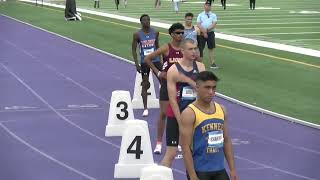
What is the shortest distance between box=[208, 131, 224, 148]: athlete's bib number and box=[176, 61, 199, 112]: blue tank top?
2.17m

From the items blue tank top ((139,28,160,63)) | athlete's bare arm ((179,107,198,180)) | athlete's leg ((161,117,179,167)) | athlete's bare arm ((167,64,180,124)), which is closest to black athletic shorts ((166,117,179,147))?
athlete's leg ((161,117,179,167))

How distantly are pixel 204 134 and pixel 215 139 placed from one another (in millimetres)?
117

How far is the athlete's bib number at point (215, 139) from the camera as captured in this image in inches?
269

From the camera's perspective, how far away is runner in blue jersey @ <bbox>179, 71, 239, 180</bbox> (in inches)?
266

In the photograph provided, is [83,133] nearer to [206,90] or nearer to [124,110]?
[124,110]

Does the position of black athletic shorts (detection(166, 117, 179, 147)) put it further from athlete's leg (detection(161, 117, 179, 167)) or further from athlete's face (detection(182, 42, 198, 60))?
athlete's face (detection(182, 42, 198, 60))

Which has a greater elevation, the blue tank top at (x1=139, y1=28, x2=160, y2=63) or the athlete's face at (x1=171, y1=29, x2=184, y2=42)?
the athlete's face at (x1=171, y1=29, x2=184, y2=42)

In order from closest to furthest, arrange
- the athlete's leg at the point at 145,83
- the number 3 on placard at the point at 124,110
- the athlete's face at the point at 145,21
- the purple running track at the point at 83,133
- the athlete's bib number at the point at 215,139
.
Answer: the athlete's bib number at the point at 215,139, the purple running track at the point at 83,133, the number 3 on placard at the point at 124,110, the athlete's face at the point at 145,21, the athlete's leg at the point at 145,83

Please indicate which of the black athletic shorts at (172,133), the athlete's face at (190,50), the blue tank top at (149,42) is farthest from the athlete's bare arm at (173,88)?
the blue tank top at (149,42)

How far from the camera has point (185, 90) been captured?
915cm

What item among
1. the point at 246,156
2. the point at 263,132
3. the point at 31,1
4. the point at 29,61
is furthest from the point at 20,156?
the point at 31,1

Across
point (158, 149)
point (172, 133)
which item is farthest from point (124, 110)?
point (172, 133)

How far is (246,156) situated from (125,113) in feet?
8.91

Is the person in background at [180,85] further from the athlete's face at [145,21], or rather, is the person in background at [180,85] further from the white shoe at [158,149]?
the athlete's face at [145,21]
